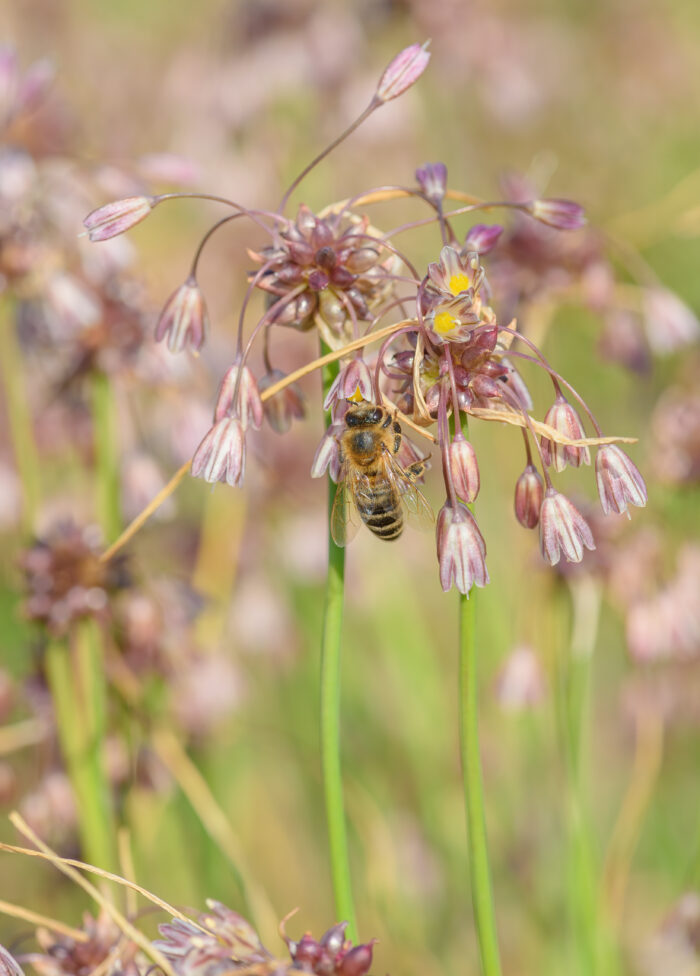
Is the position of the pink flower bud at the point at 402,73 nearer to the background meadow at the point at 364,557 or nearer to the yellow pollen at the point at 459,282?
the yellow pollen at the point at 459,282

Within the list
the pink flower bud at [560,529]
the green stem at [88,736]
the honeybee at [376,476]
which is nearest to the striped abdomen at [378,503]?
the honeybee at [376,476]

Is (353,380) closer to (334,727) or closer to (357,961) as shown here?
(334,727)

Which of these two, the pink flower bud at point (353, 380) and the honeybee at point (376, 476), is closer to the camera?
the pink flower bud at point (353, 380)

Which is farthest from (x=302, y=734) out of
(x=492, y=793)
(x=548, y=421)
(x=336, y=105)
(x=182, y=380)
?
(x=548, y=421)

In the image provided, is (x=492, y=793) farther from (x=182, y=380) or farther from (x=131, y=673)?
(x=182, y=380)

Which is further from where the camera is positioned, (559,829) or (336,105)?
(336,105)

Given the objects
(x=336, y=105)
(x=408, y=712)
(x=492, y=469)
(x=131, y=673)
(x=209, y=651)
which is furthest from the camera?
(x=492, y=469)

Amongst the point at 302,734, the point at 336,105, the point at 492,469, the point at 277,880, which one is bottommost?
the point at 277,880

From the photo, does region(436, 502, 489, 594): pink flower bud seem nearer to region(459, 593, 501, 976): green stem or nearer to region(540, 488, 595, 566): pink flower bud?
region(459, 593, 501, 976): green stem
